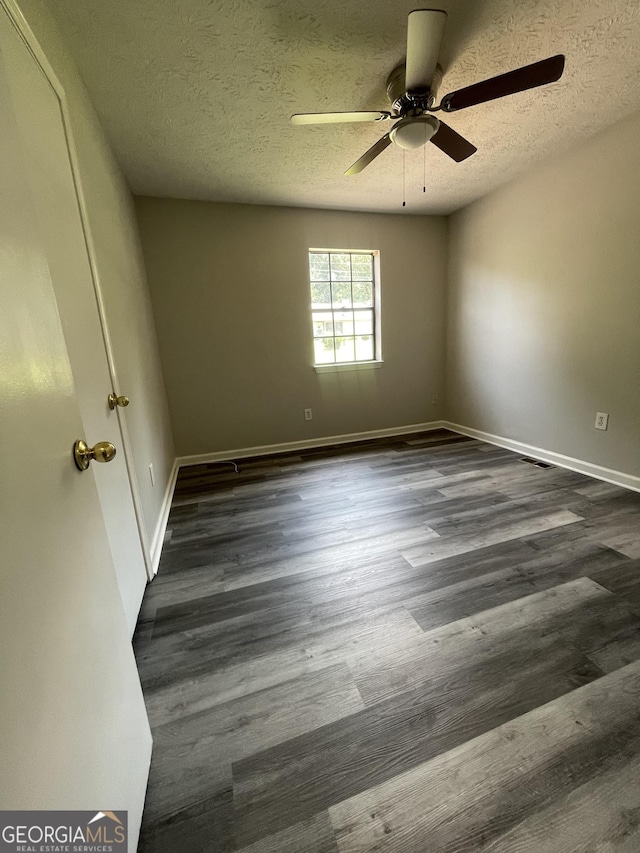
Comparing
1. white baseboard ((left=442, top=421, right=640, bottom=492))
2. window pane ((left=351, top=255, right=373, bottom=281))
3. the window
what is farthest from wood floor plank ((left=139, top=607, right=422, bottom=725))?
window pane ((left=351, top=255, right=373, bottom=281))

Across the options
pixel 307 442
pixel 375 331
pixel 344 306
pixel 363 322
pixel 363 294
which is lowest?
pixel 307 442

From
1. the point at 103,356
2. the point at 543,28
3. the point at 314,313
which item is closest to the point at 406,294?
the point at 314,313

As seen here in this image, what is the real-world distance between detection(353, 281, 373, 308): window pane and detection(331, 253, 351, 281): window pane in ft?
0.45

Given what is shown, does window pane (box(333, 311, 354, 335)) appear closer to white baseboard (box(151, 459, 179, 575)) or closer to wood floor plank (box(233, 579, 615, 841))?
white baseboard (box(151, 459, 179, 575))

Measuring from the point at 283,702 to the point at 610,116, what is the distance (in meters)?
3.69

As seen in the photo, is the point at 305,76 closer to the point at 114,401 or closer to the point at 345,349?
the point at 114,401

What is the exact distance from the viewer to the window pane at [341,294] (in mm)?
3576

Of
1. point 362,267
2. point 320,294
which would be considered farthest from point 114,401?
point 362,267

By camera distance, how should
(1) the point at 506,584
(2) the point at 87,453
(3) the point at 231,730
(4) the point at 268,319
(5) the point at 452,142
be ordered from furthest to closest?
(4) the point at 268,319 → (5) the point at 452,142 → (1) the point at 506,584 → (3) the point at 231,730 → (2) the point at 87,453

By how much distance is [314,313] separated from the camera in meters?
3.54

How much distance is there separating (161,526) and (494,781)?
196 cm

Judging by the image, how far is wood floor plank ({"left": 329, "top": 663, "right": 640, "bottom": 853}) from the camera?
0.78 metres

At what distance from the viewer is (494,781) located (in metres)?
0.86

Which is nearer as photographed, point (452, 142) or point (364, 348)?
point (452, 142)
